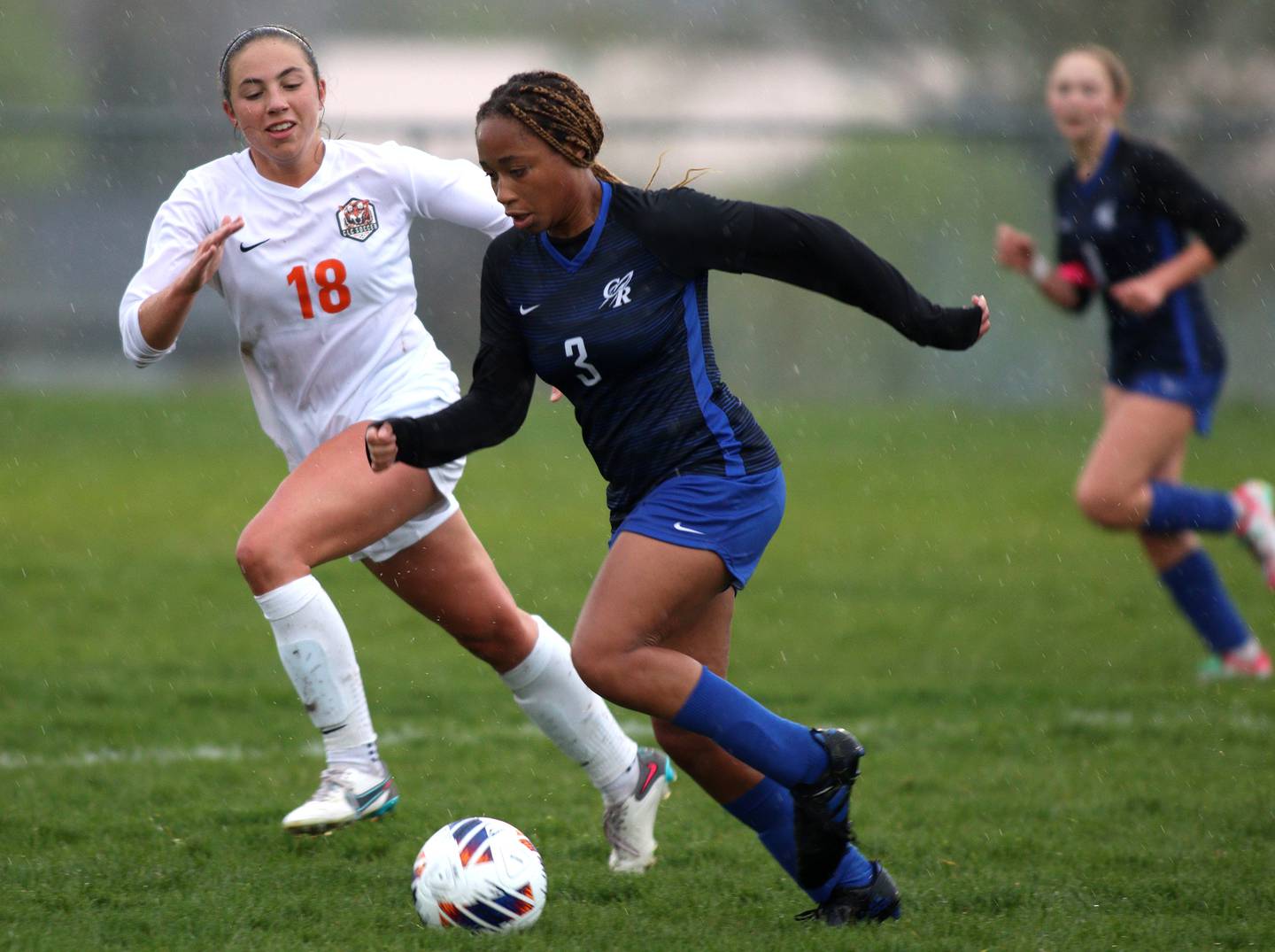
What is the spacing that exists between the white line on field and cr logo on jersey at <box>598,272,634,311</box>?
271 cm

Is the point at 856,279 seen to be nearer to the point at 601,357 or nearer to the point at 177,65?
the point at 601,357

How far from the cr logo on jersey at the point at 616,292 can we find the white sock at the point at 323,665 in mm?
1226

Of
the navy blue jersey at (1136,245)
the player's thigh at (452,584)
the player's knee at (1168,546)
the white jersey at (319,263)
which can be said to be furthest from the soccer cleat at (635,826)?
the navy blue jersey at (1136,245)

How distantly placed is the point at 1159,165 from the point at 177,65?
23.5 metres

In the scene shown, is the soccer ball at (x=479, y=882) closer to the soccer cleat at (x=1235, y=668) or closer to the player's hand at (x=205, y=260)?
the player's hand at (x=205, y=260)

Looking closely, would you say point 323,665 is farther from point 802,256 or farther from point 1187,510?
point 1187,510

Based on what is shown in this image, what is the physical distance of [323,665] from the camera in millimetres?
4336

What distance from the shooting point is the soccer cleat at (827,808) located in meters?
3.53

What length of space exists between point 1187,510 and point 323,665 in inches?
154

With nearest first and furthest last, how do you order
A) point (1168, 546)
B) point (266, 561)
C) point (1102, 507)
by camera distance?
point (266, 561)
point (1102, 507)
point (1168, 546)

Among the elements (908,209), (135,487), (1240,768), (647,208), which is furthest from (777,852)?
(908,209)

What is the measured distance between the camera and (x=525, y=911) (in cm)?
366

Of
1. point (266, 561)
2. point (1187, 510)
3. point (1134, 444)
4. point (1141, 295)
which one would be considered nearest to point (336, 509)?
point (266, 561)

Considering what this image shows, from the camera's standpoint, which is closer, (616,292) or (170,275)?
(616,292)
